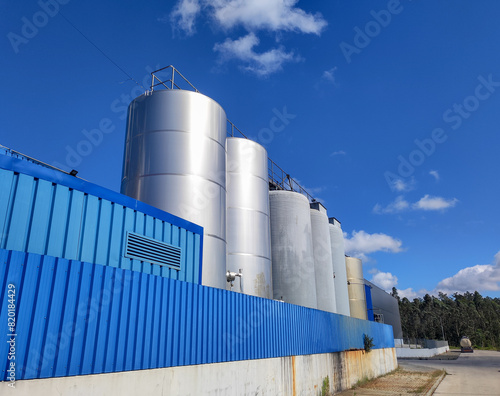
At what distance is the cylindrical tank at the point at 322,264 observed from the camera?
22.6 metres

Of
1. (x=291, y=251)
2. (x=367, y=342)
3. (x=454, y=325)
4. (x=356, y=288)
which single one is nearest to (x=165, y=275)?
(x=291, y=251)

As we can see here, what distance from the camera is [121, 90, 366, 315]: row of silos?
1324 centimetres

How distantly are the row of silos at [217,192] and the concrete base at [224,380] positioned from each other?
3.17 m

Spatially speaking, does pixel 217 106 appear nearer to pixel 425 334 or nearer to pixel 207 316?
pixel 207 316

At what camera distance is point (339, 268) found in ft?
91.0

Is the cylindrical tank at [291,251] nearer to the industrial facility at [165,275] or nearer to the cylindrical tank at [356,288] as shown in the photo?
the industrial facility at [165,275]

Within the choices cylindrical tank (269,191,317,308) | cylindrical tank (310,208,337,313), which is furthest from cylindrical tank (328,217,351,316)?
cylindrical tank (269,191,317,308)

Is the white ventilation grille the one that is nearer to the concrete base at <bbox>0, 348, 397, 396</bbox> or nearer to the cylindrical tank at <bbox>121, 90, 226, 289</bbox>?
the cylindrical tank at <bbox>121, 90, 226, 289</bbox>

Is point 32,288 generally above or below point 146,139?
below

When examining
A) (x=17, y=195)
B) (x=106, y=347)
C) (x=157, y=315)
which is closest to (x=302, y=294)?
(x=157, y=315)

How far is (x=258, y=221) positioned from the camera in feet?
57.0

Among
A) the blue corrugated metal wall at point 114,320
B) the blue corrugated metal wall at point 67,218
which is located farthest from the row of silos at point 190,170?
the blue corrugated metal wall at point 114,320

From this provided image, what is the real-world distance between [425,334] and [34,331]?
11342 centimetres

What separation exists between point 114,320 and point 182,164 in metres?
6.82
